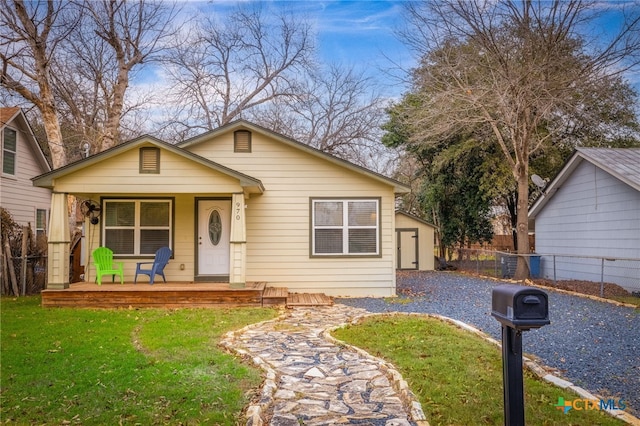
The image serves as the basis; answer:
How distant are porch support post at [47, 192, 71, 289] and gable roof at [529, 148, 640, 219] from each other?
12398 mm

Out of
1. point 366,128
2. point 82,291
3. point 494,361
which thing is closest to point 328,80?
point 366,128

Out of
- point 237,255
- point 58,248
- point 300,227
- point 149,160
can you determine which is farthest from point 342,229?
point 58,248

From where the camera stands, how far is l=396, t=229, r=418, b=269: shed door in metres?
18.9

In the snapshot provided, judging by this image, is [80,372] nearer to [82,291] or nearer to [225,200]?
[82,291]

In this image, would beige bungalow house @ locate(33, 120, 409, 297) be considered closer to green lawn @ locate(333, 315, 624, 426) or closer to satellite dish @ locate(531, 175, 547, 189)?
green lawn @ locate(333, 315, 624, 426)

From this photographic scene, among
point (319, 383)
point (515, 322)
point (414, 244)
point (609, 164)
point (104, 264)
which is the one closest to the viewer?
point (515, 322)

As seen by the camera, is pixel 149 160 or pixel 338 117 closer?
pixel 149 160

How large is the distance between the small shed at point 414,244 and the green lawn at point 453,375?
11.4 metres

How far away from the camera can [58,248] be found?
941cm

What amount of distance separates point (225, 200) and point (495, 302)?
28.9 ft

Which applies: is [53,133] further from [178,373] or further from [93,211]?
[178,373]

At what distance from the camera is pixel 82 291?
30.4ft

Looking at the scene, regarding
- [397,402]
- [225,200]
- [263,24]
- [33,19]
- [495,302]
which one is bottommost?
[397,402]

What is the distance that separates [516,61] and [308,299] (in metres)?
8.93
